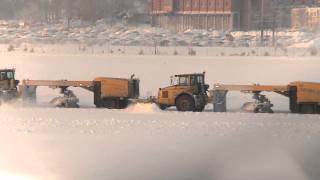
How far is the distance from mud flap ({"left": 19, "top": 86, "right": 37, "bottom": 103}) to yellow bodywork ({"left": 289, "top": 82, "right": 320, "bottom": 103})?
34.8 ft

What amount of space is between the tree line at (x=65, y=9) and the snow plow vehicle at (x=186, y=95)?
213ft

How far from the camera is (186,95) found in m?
24.6

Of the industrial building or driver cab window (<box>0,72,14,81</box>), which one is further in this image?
the industrial building

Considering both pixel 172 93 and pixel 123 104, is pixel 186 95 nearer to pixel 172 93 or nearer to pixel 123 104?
pixel 172 93

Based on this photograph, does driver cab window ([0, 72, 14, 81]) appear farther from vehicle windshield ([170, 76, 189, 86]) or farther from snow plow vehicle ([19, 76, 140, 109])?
vehicle windshield ([170, 76, 189, 86])

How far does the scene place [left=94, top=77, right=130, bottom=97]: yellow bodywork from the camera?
2594 centimetres

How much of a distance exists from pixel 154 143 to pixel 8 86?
1217 cm

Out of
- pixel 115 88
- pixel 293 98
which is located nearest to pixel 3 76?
pixel 115 88

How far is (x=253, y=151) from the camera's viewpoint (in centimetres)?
1573

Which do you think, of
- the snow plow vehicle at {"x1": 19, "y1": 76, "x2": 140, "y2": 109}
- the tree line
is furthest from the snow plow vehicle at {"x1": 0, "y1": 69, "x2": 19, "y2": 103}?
the tree line

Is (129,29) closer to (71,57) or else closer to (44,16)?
(44,16)

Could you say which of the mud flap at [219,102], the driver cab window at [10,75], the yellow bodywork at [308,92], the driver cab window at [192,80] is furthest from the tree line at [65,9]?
the yellow bodywork at [308,92]

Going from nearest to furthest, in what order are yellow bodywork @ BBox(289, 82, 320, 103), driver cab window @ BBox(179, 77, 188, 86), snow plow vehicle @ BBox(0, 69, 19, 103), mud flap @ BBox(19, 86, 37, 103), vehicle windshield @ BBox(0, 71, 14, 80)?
yellow bodywork @ BBox(289, 82, 320, 103) < driver cab window @ BBox(179, 77, 188, 86) < snow plow vehicle @ BBox(0, 69, 19, 103) < mud flap @ BBox(19, 86, 37, 103) < vehicle windshield @ BBox(0, 71, 14, 80)

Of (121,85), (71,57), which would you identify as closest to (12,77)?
(121,85)
